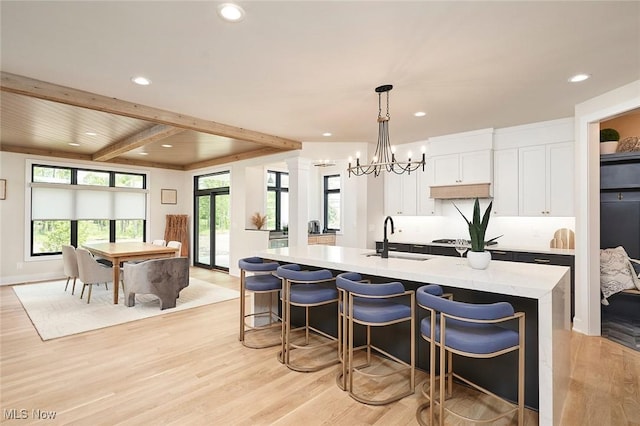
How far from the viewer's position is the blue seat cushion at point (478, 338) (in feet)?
6.15

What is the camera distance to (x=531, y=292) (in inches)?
74.3

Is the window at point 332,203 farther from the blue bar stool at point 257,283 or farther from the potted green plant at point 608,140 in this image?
the potted green plant at point 608,140

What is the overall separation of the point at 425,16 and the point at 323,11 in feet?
2.10

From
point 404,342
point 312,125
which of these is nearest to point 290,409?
point 404,342

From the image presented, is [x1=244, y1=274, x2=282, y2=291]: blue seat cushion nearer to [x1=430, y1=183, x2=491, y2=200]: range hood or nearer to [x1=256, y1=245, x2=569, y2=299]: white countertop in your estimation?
[x1=256, y1=245, x2=569, y2=299]: white countertop

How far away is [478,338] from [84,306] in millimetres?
5199

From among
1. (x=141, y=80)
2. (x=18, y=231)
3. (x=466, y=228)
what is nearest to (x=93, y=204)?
(x=18, y=231)

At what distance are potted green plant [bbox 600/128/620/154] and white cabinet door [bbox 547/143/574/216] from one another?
0.31 meters

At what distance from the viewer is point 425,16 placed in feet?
6.78

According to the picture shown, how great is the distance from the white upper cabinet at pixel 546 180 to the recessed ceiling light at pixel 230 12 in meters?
4.14

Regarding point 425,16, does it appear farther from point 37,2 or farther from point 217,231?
point 217,231

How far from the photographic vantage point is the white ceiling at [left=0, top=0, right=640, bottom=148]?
6.66ft

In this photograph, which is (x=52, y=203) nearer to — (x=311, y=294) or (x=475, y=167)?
(x=311, y=294)

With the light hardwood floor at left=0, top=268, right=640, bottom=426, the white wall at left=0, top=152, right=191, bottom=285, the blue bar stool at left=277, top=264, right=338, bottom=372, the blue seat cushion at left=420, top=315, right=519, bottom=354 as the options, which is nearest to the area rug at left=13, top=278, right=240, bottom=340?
the light hardwood floor at left=0, top=268, right=640, bottom=426
